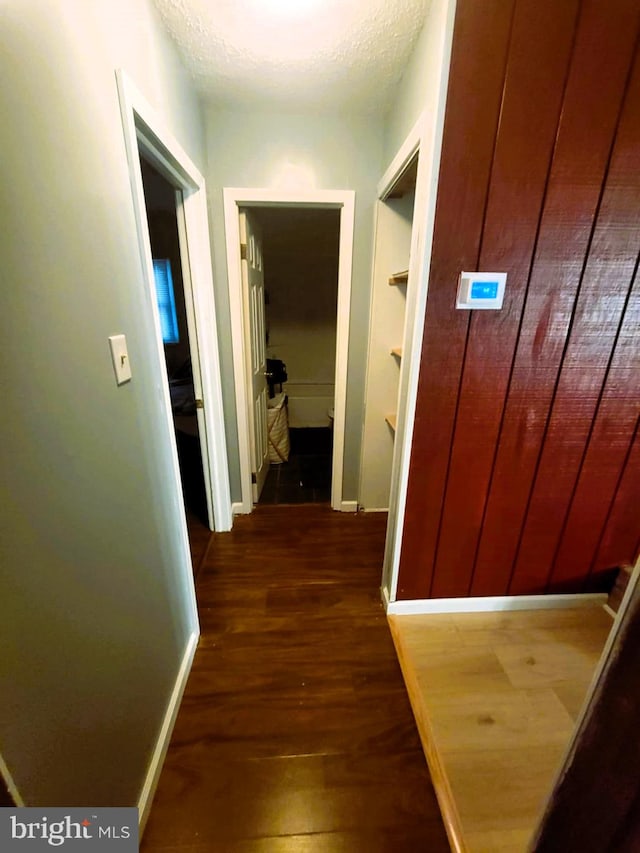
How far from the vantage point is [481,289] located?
1.15 meters

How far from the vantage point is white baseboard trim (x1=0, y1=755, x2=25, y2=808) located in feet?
1.68

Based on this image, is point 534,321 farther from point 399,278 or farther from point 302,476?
point 302,476

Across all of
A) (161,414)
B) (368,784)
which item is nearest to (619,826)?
(368,784)

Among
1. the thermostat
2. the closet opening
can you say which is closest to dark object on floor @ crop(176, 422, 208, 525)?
the closet opening

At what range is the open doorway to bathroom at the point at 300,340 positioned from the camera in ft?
10.1

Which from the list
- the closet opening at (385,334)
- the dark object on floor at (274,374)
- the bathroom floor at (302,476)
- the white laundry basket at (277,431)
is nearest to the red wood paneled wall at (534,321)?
the closet opening at (385,334)

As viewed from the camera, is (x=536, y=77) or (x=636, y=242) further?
(x=636, y=242)

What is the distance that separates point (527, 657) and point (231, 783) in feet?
3.95

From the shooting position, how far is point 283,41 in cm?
126

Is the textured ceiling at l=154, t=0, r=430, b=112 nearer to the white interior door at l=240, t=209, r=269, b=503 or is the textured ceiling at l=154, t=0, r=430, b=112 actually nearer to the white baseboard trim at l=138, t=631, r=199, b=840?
the white interior door at l=240, t=209, r=269, b=503

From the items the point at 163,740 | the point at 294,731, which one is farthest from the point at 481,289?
the point at 163,740

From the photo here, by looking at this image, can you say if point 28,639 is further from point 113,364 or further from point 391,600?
point 391,600

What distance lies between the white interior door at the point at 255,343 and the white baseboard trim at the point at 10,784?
5.95ft

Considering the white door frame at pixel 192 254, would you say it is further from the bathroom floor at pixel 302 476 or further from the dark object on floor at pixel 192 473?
the bathroom floor at pixel 302 476
